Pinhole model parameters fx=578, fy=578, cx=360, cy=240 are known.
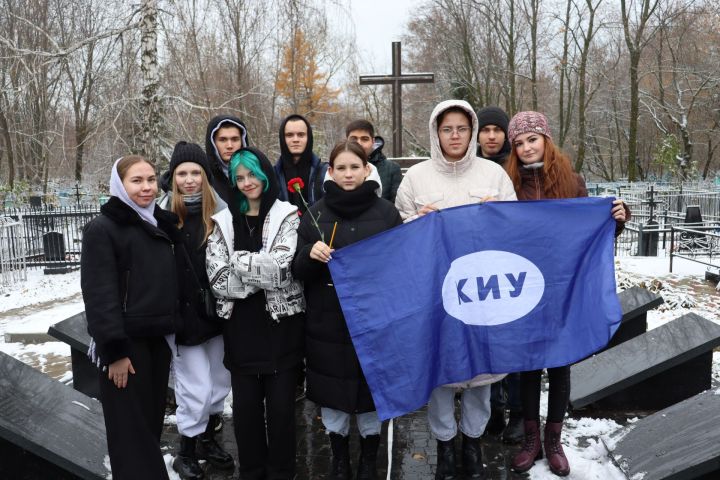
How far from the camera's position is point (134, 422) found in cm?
333

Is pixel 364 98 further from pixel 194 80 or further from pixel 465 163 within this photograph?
pixel 465 163

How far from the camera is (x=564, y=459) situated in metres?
3.84

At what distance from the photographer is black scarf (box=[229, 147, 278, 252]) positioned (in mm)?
3716

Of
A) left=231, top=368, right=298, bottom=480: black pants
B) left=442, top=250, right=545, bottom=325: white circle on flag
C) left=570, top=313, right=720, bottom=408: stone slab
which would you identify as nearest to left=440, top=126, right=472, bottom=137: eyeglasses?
left=442, top=250, right=545, bottom=325: white circle on flag

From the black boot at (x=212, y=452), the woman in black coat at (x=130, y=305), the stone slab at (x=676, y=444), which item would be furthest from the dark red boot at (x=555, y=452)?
the woman in black coat at (x=130, y=305)

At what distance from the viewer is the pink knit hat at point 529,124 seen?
3791 mm

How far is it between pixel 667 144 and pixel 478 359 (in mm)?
31636

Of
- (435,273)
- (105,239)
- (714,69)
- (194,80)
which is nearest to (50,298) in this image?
(194,80)

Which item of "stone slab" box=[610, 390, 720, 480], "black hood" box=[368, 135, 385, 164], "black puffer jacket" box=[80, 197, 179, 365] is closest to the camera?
"black puffer jacket" box=[80, 197, 179, 365]

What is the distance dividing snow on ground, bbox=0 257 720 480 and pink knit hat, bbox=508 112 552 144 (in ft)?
7.34

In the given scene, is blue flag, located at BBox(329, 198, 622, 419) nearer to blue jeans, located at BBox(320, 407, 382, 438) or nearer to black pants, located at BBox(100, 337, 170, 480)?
blue jeans, located at BBox(320, 407, 382, 438)

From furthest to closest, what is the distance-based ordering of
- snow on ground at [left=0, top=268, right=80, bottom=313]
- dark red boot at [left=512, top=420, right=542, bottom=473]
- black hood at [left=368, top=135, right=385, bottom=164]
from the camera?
snow on ground at [left=0, top=268, right=80, bottom=313], black hood at [left=368, top=135, right=385, bottom=164], dark red boot at [left=512, top=420, right=542, bottom=473]

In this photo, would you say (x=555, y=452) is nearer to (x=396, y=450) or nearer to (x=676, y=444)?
(x=676, y=444)

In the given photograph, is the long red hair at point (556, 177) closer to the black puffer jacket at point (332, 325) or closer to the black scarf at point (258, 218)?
the black puffer jacket at point (332, 325)
